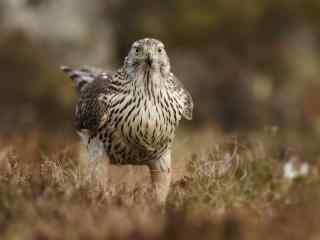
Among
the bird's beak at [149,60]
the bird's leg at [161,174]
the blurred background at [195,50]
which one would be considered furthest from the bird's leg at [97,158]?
the blurred background at [195,50]

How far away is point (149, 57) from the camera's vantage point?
9008 millimetres

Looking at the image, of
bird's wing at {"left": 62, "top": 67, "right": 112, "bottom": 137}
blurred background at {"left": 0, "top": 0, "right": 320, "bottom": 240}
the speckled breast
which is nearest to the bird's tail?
bird's wing at {"left": 62, "top": 67, "right": 112, "bottom": 137}

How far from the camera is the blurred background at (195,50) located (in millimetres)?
22938

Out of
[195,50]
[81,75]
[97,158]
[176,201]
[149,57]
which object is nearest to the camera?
[176,201]

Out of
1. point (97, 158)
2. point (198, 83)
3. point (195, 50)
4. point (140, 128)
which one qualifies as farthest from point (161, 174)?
point (195, 50)

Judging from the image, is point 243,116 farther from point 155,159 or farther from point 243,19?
point 155,159

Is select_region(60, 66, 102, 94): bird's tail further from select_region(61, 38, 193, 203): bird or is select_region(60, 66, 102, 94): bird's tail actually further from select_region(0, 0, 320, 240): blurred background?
select_region(61, 38, 193, 203): bird

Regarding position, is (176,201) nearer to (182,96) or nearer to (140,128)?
(140,128)

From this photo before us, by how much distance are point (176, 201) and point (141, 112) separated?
1.75 metres

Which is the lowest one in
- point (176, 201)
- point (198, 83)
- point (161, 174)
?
point (176, 201)

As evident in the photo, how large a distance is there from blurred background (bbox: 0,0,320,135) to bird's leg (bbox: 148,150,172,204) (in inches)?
495

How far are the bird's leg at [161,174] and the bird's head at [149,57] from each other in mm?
701

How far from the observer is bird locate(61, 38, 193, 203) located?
907 cm

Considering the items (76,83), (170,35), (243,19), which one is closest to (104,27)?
(170,35)
